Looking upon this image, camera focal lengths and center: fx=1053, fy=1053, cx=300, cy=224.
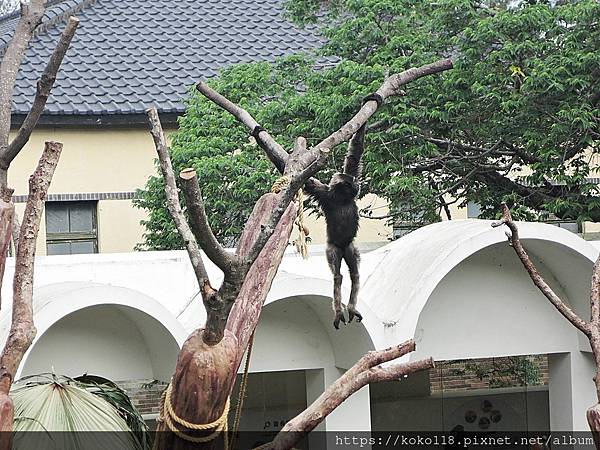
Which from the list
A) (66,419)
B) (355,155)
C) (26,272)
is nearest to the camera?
(26,272)

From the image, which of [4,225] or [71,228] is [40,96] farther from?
[71,228]

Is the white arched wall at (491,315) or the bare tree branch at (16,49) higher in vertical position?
the bare tree branch at (16,49)

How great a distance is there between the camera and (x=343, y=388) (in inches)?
115

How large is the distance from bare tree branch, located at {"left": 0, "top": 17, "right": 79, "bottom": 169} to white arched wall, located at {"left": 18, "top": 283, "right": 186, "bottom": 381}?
2.73 metres

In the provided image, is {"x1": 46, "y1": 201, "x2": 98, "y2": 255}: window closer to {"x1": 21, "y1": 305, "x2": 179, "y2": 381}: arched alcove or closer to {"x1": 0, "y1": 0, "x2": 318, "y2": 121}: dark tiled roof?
{"x1": 0, "y1": 0, "x2": 318, "y2": 121}: dark tiled roof

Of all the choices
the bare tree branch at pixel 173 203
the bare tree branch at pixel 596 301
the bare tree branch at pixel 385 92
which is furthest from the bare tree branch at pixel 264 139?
the bare tree branch at pixel 596 301

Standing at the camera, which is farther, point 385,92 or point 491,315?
point 491,315

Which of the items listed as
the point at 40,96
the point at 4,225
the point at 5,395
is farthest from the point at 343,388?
the point at 40,96

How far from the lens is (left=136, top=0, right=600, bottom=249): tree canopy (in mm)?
8102

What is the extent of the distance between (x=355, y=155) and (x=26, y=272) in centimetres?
164

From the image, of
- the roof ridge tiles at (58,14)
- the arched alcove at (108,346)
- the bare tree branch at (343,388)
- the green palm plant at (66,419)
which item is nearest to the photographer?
the bare tree branch at (343,388)

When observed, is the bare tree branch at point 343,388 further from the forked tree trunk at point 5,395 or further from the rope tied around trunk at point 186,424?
the forked tree trunk at point 5,395

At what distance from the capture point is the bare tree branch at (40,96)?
357 cm

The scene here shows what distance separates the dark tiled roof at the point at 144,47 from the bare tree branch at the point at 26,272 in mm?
8952
